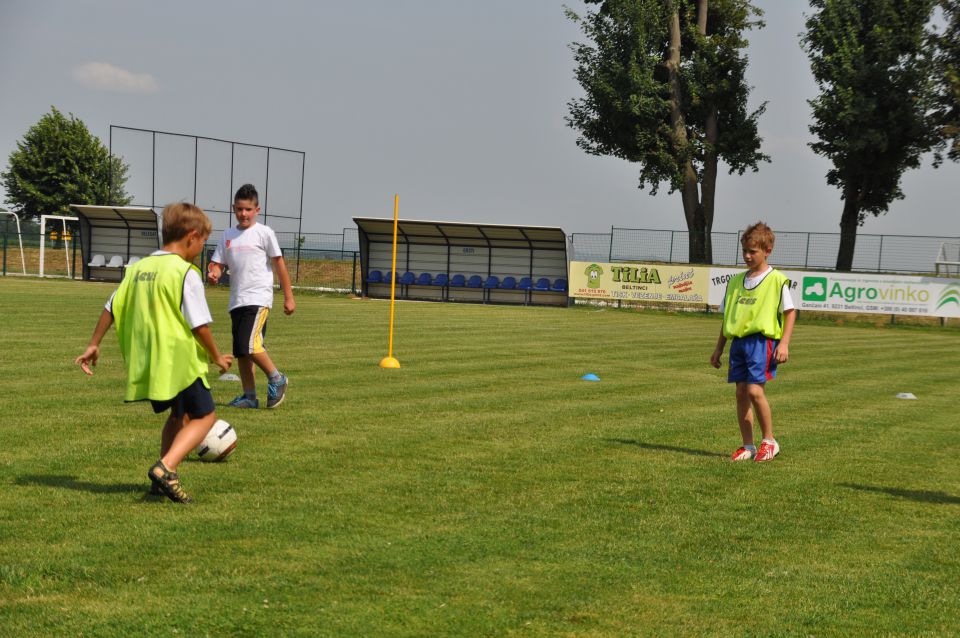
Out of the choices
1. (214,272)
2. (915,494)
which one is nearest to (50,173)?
(214,272)

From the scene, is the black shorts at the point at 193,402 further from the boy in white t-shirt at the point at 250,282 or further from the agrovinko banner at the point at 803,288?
the agrovinko banner at the point at 803,288

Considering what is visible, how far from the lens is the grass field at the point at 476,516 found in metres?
4.27

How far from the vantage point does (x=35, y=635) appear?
3.79m

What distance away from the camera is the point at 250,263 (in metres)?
9.65

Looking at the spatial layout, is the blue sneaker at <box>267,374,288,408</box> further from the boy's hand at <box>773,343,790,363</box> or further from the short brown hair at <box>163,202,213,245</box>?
the boy's hand at <box>773,343,790,363</box>

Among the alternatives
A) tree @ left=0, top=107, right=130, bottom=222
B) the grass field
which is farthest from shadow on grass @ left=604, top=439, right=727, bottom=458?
tree @ left=0, top=107, right=130, bottom=222

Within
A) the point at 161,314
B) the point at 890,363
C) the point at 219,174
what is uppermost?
the point at 219,174

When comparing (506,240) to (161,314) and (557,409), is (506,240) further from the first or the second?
(161,314)

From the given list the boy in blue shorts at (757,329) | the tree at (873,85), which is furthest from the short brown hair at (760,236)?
the tree at (873,85)

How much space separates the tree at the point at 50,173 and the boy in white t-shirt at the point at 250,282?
61.2m

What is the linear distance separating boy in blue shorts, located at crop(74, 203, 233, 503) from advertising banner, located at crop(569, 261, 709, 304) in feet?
105

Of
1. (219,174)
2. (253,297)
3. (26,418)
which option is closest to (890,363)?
(253,297)

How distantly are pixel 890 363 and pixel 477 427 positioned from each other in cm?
1263

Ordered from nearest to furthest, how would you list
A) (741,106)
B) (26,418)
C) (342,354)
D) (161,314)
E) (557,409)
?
(161,314)
(26,418)
(557,409)
(342,354)
(741,106)
